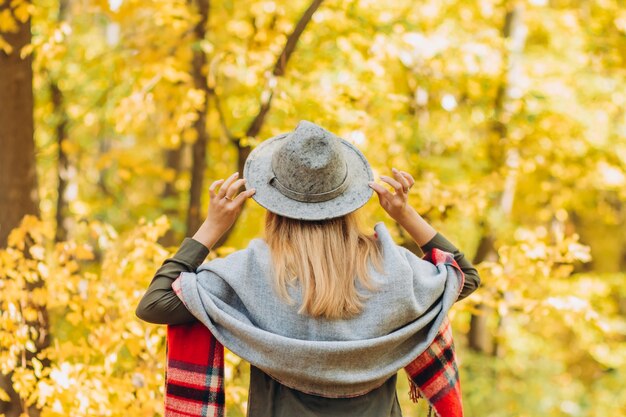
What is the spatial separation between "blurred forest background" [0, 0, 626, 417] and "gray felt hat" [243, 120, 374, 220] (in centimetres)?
145

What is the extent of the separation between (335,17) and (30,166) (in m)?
2.50

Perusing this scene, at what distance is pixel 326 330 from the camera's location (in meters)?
1.84

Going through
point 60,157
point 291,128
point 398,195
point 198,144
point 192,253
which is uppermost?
point 398,195

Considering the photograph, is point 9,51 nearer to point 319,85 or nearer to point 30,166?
point 30,166

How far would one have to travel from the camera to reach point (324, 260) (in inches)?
74.1

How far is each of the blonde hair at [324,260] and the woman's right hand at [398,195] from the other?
0.60 ft

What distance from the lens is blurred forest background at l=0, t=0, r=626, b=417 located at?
3.28 m

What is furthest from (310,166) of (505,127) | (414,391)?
(505,127)

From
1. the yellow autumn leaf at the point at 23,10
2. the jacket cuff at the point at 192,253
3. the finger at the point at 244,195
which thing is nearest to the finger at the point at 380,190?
the finger at the point at 244,195

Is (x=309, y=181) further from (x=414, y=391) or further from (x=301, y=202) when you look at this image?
(x=414, y=391)

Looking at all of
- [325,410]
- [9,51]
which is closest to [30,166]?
[9,51]

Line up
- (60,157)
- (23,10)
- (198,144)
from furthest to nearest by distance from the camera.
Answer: (60,157) < (198,144) < (23,10)

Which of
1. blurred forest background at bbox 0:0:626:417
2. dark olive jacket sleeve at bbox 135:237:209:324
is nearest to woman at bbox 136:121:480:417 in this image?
dark olive jacket sleeve at bbox 135:237:209:324

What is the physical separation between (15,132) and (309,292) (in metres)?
2.61
